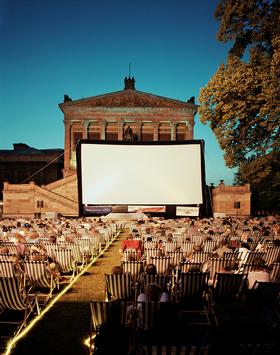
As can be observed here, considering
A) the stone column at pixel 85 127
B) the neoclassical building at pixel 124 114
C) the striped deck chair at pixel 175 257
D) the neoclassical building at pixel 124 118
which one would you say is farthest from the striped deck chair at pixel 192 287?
the stone column at pixel 85 127

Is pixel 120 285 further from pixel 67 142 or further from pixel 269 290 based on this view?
pixel 67 142

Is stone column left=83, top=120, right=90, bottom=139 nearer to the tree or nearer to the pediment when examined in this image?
the pediment

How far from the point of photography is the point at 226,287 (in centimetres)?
622

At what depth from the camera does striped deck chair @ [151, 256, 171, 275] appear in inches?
297

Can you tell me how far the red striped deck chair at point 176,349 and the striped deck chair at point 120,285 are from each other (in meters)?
2.81

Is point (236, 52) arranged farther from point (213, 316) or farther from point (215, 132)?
point (213, 316)

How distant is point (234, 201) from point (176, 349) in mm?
38467

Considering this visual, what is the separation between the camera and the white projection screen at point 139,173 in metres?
26.1

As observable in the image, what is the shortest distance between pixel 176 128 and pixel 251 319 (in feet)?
174

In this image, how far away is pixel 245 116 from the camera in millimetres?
17094

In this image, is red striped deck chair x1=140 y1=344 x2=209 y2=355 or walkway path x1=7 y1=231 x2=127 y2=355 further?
walkway path x1=7 y1=231 x2=127 y2=355

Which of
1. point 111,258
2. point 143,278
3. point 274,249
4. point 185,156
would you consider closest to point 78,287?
point 143,278

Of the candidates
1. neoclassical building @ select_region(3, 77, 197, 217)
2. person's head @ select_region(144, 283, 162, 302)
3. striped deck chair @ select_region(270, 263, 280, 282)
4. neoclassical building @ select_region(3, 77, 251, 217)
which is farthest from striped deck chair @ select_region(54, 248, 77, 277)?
neoclassical building @ select_region(3, 77, 197, 217)

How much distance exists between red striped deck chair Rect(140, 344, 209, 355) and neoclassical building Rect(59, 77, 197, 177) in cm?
5133
